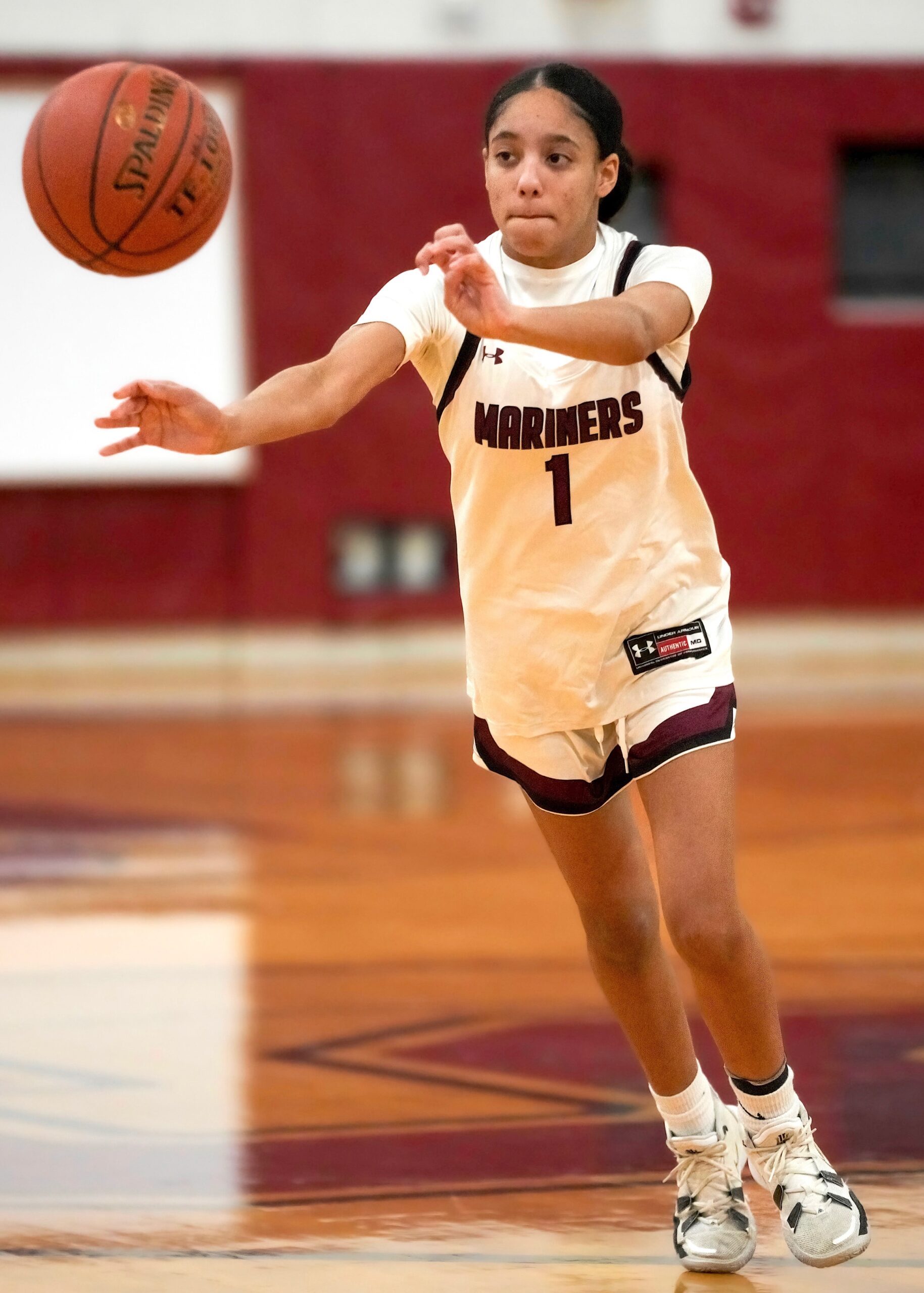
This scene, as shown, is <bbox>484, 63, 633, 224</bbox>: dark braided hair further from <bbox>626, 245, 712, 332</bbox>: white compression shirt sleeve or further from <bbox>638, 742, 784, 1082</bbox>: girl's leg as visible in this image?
<bbox>638, 742, 784, 1082</bbox>: girl's leg

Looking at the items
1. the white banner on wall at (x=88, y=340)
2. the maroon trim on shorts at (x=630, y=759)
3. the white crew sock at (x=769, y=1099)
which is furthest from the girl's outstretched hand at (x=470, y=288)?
the white banner on wall at (x=88, y=340)

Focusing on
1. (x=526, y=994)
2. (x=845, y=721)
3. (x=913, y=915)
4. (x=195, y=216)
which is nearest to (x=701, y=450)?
(x=845, y=721)

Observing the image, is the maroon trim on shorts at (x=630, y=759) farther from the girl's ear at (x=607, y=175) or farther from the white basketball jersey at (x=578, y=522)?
the girl's ear at (x=607, y=175)

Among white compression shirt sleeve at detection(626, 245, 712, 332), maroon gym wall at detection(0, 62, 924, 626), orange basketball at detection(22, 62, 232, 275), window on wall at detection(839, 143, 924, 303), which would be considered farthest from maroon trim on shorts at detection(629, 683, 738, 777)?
window on wall at detection(839, 143, 924, 303)

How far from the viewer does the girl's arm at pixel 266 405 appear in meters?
2.60

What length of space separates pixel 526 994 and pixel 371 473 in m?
8.25

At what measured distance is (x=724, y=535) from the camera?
12.9 metres

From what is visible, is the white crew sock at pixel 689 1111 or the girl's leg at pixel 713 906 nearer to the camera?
the girl's leg at pixel 713 906

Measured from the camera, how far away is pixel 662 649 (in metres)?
2.95

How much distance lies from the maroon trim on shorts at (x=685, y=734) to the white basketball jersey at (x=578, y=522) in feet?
0.16

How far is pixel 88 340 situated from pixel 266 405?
32.6ft

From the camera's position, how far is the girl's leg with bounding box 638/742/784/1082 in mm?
2852

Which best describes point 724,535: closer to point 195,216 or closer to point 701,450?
point 701,450

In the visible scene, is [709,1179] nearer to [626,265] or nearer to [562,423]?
[562,423]
